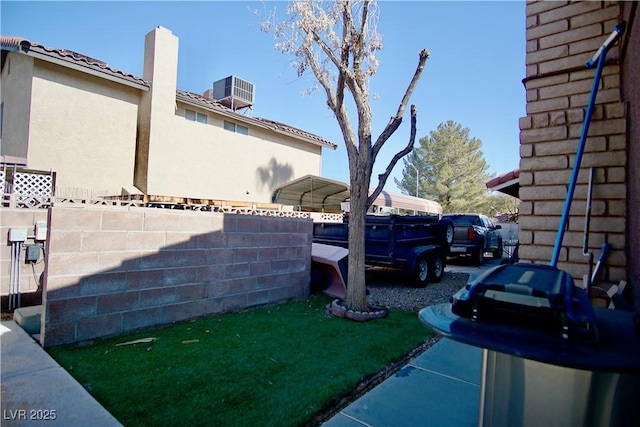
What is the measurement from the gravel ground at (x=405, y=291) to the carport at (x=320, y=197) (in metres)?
5.85

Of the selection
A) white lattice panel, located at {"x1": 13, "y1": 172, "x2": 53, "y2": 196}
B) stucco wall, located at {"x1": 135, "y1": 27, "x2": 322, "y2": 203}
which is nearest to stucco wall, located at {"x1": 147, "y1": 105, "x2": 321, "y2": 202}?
stucco wall, located at {"x1": 135, "y1": 27, "x2": 322, "y2": 203}

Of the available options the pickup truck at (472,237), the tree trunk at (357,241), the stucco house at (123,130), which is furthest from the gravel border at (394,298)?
the stucco house at (123,130)

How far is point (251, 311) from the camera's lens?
5.64 metres

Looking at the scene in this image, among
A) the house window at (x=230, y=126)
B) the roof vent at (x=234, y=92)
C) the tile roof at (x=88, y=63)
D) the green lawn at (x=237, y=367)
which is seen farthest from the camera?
the roof vent at (x=234, y=92)

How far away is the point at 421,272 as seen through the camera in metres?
8.29

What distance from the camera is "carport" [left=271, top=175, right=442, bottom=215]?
1516 centimetres

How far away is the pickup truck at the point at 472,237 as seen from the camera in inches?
484

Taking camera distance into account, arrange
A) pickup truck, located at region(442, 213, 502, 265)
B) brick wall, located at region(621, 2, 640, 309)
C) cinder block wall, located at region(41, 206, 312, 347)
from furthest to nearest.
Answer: pickup truck, located at region(442, 213, 502, 265) < cinder block wall, located at region(41, 206, 312, 347) < brick wall, located at region(621, 2, 640, 309)

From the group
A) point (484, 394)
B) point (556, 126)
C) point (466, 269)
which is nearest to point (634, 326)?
point (484, 394)

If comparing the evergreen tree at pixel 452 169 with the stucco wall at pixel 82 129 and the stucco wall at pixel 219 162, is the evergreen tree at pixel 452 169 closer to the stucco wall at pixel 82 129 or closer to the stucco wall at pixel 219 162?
the stucco wall at pixel 219 162

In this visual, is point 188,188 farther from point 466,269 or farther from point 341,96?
point 466,269

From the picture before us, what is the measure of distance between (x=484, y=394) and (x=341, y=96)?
4.95 meters

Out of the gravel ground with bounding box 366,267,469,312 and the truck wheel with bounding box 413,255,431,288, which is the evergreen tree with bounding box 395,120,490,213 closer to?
the gravel ground with bounding box 366,267,469,312

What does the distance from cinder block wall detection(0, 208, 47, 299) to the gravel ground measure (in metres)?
6.05
